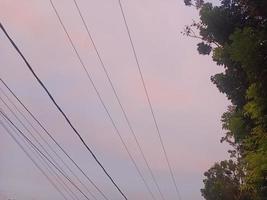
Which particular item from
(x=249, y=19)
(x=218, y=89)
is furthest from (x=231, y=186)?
(x=249, y=19)

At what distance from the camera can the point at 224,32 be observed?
53.9ft

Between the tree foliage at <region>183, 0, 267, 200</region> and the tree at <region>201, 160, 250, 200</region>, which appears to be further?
the tree at <region>201, 160, 250, 200</region>

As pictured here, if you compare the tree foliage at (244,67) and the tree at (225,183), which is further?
the tree at (225,183)

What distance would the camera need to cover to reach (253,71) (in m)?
14.0

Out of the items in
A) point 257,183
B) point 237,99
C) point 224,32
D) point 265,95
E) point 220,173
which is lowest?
point 257,183

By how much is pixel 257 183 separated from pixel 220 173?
17986mm

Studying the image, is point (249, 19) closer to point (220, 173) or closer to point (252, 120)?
point (252, 120)

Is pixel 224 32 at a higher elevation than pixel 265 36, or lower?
higher

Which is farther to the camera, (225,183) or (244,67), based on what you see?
(225,183)

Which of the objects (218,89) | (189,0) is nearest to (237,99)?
(218,89)

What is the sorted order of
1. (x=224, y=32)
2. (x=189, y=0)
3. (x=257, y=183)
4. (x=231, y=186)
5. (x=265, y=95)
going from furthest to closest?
(x=231, y=186)
(x=189, y=0)
(x=224, y=32)
(x=257, y=183)
(x=265, y=95)

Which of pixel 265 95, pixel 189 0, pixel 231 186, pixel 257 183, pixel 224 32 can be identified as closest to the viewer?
pixel 265 95

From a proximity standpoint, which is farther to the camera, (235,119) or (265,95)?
(235,119)

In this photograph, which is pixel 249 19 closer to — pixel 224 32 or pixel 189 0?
pixel 224 32
